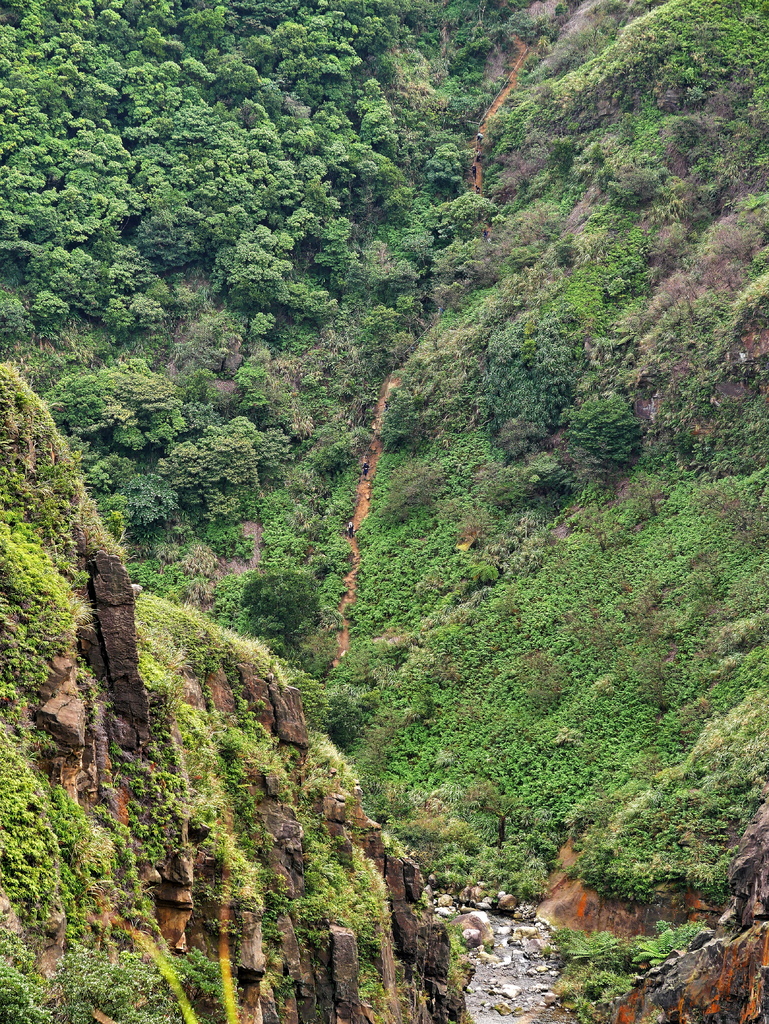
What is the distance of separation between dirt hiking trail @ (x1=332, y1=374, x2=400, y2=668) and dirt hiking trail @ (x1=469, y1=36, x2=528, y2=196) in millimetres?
15084

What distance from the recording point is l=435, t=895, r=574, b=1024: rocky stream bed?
22328 millimetres

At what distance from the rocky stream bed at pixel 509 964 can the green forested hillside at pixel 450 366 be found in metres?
1.04

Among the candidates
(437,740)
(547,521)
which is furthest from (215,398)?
(437,740)

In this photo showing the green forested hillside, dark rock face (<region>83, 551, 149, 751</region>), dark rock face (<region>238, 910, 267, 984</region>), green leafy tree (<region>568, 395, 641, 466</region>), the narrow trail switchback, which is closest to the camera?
dark rock face (<region>83, 551, 149, 751</region>)

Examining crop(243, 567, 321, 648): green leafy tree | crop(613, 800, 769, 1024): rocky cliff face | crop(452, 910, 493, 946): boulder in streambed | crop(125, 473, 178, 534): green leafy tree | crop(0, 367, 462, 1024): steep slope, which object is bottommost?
crop(452, 910, 493, 946): boulder in streambed

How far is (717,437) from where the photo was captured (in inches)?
1442

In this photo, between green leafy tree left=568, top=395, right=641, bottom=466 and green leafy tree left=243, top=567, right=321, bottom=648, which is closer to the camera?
green leafy tree left=243, top=567, right=321, bottom=648

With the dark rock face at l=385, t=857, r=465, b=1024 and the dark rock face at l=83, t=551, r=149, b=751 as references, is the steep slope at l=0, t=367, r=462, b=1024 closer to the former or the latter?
the dark rock face at l=83, t=551, r=149, b=751

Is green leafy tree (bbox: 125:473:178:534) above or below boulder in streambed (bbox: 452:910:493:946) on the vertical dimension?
above

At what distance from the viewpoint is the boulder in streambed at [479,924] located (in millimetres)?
25000

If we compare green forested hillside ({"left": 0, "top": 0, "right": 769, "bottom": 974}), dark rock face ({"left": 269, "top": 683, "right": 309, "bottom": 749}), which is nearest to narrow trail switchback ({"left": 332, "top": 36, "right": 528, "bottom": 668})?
green forested hillside ({"left": 0, "top": 0, "right": 769, "bottom": 974})

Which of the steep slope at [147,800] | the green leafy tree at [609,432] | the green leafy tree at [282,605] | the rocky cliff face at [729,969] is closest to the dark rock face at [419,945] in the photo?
the steep slope at [147,800]

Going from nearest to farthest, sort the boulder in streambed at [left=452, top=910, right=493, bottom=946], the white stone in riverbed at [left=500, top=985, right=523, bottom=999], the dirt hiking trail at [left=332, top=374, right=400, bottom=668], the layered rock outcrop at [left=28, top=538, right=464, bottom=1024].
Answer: the layered rock outcrop at [left=28, top=538, right=464, bottom=1024] < the white stone in riverbed at [left=500, top=985, right=523, bottom=999] < the boulder in streambed at [left=452, top=910, right=493, bottom=946] < the dirt hiking trail at [left=332, top=374, right=400, bottom=668]

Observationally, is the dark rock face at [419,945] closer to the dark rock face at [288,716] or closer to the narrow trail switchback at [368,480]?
the dark rock face at [288,716]
